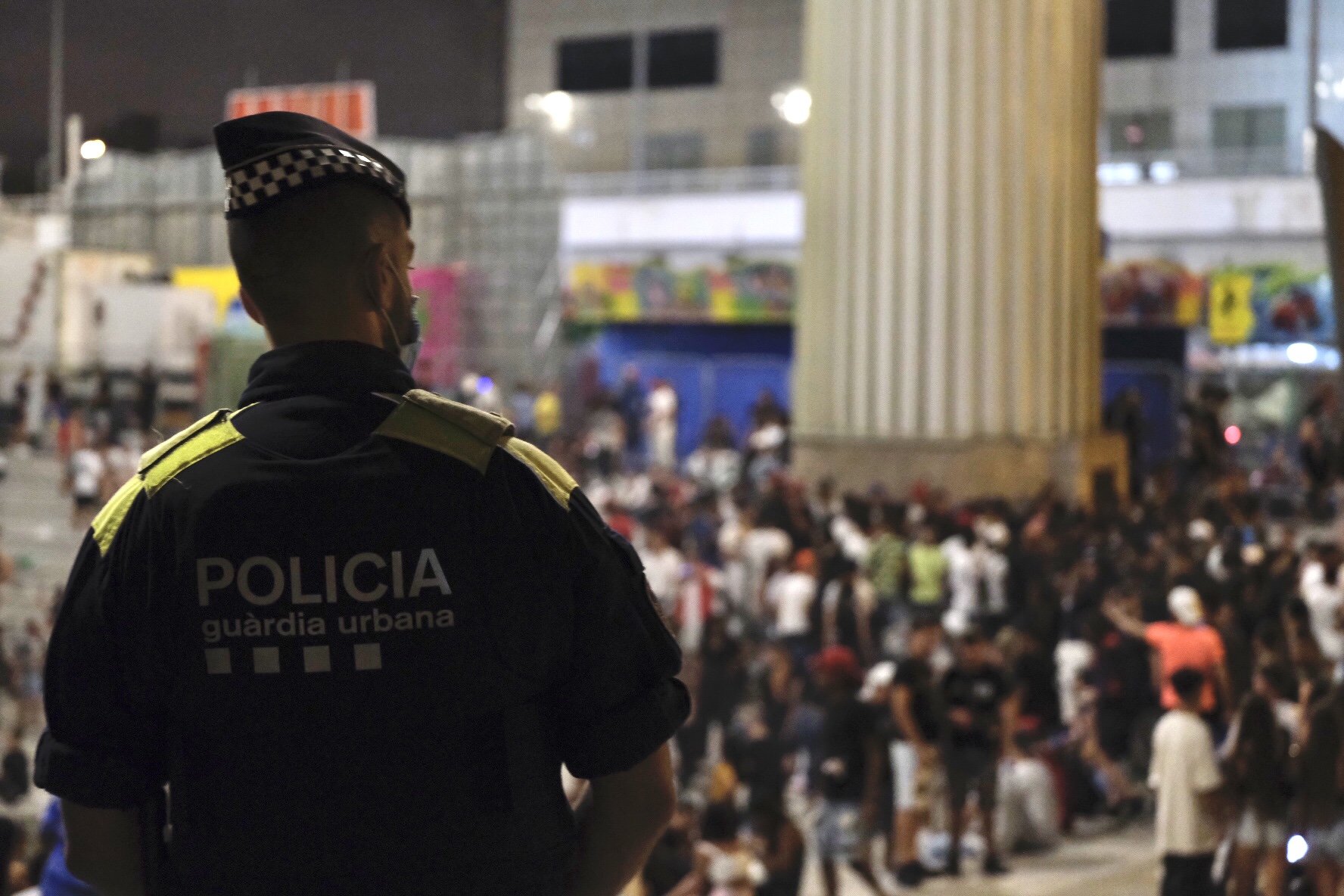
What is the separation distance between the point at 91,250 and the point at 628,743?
23489 millimetres

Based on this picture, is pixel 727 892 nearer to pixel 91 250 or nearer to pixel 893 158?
pixel 893 158

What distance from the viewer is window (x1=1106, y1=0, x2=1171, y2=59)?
110ft

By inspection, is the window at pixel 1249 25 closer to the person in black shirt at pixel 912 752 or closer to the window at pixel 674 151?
the window at pixel 674 151

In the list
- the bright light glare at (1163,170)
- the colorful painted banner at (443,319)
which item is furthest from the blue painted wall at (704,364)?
the bright light glare at (1163,170)

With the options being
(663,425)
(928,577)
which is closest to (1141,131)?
(663,425)

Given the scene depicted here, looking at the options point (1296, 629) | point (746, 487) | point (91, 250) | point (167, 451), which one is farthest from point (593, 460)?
point (167, 451)

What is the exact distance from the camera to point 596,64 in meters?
38.8

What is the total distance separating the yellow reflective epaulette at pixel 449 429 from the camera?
164cm

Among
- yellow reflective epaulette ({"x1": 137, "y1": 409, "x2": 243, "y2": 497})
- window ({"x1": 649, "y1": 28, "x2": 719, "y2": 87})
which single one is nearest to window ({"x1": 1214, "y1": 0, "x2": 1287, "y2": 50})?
window ({"x1": 649, "y1": 28, "x2": 719, "y2": 87})

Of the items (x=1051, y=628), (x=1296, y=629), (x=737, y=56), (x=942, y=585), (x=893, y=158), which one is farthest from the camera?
(x=737, y=56)

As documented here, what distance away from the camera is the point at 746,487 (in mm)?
13953

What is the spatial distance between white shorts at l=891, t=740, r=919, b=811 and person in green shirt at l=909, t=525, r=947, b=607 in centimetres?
230

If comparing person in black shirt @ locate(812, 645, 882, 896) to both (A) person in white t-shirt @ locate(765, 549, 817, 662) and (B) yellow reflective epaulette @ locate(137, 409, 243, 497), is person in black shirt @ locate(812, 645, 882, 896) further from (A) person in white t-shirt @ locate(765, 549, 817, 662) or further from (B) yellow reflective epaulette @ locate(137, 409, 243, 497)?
(B) yellow reflective epaulette @ locate(137, 409, 243, 497)

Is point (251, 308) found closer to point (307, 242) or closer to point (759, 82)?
point (307, 242)
